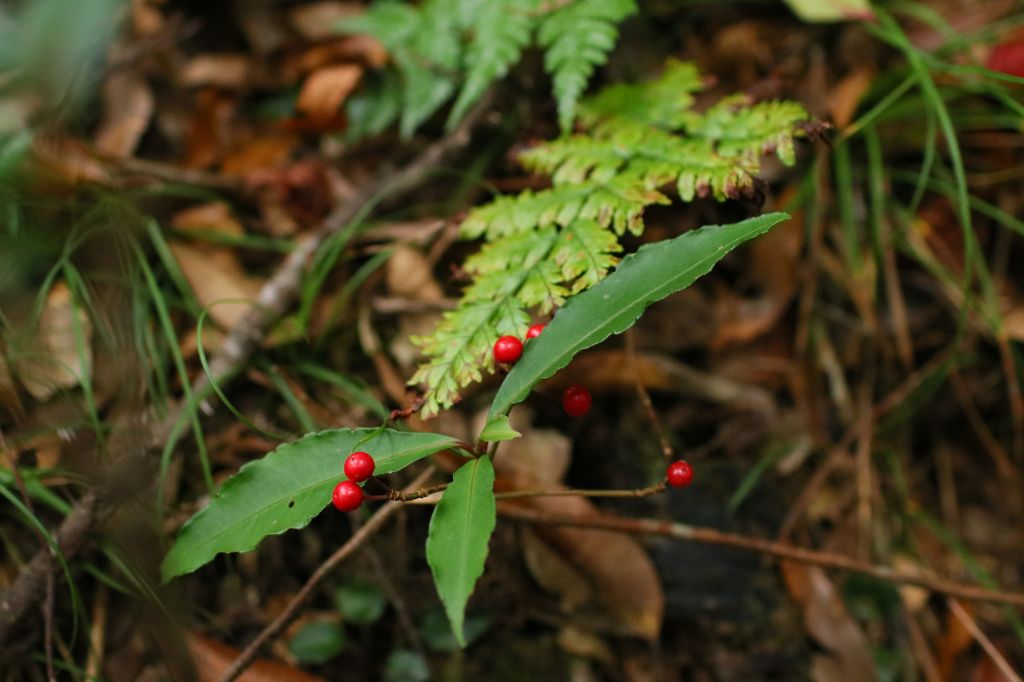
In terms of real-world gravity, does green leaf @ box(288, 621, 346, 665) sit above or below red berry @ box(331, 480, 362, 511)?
below

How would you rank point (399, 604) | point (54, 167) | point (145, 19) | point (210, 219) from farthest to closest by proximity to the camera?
point (145, 19)
point (210, 219)
point (54, 167)
point (399, 604)

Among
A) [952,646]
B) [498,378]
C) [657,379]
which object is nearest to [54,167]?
[498,378]

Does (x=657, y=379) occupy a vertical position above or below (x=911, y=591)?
above

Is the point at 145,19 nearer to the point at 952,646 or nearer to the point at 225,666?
the point at 225,666

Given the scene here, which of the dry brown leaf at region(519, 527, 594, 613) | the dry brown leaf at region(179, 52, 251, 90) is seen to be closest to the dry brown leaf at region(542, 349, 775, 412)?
the dry brown leaf at region(519, 527, 594, 613)

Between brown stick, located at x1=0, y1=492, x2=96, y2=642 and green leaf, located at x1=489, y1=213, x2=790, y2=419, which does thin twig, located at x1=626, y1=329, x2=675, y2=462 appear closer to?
green leaf, located at x1=489, y1=213, x2=790, y2=419

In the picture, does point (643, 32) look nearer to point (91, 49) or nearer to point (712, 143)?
point (712, 143)
